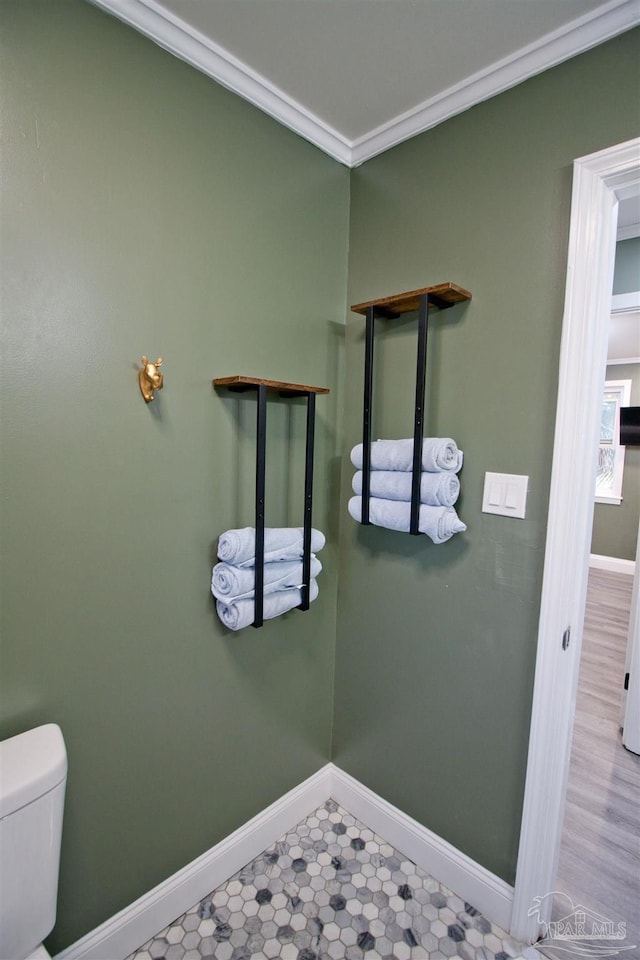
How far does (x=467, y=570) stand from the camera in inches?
55.2

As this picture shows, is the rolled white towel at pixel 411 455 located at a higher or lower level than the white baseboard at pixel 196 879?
higher

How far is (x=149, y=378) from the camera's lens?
1168mm

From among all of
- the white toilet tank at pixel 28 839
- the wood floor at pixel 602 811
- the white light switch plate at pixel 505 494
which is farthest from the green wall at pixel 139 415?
the wood floor at pixel 602 811

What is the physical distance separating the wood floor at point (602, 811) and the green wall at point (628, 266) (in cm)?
225

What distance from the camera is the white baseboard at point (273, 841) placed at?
1236 mm

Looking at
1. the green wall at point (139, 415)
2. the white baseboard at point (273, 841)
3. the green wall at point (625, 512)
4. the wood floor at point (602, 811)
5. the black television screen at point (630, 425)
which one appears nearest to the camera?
the green wall at point (139, 415)

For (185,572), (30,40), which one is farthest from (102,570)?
(30,40)

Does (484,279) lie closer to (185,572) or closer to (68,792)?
(185,572)

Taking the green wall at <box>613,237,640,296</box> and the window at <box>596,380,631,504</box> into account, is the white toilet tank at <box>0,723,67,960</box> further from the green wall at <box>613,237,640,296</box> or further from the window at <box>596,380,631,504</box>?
the window at <box>596,380,631,504</box>

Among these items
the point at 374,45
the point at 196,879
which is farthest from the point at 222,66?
the point at 196,879

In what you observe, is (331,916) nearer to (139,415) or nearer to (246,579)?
(246,579)

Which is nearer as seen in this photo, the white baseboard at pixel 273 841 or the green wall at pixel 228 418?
the green wall at pixel 228 418

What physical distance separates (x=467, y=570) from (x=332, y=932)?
3.52ft

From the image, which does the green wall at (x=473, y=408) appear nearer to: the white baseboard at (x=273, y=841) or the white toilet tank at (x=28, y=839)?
the white baseboard at (x=273, y=841)
